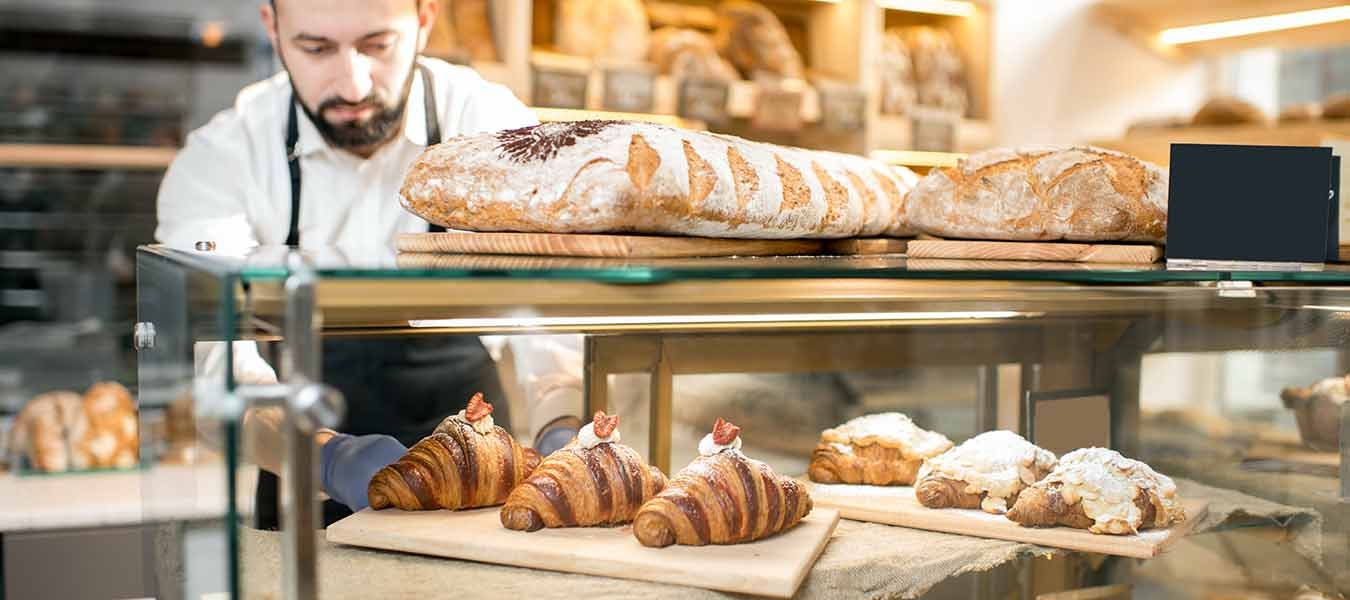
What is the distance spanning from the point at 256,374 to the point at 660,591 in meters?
0.40

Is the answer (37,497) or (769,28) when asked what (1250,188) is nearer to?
(37,497)

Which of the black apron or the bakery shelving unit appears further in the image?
the bakery shelving unit

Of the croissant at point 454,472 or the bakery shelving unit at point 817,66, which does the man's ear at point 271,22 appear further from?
the croissant at point 454,472

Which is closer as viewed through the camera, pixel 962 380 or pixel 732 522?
pixel 732 522

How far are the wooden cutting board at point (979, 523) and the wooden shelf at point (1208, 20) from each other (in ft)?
8.39

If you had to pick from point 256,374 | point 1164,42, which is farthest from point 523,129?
point 1164,42

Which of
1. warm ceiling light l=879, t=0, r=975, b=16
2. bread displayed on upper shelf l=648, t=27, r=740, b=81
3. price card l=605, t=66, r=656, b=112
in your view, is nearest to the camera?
price card l=605, t=66, r=656, b=112

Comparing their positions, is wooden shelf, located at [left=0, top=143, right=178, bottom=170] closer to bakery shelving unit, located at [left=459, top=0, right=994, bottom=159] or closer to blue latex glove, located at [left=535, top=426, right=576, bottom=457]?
bakery shelving unit, located at [left=459, top=0, right=994, bottom=159]

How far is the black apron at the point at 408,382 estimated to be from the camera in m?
1.09

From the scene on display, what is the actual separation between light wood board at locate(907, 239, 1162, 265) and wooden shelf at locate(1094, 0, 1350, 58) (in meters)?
2.46

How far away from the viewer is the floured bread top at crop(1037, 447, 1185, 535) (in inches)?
48.3

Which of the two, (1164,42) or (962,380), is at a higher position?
(1164,42)

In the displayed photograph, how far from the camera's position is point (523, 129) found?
4.20ft

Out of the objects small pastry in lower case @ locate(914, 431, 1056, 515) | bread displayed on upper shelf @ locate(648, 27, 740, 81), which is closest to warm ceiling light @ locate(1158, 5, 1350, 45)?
bread displayed on upper shelf @ locate(648, 27, 740, 81)
